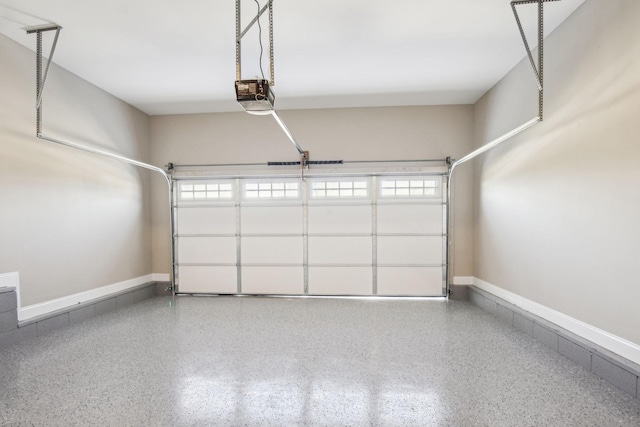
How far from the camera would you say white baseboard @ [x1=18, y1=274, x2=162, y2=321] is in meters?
3.64

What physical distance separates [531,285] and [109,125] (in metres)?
6.50

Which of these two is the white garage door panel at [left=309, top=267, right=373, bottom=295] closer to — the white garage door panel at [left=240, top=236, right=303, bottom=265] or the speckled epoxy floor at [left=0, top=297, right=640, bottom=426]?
the white garage door panel at [left=240, top=236, right=303, bottom=265]

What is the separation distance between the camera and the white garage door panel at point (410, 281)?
5469 millimetres

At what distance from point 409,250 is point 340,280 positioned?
4.40 feet

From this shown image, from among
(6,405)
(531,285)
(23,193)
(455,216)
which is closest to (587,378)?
(531,285)

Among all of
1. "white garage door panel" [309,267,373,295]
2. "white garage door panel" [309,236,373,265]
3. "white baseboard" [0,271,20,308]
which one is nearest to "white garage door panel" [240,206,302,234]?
"white garage door panel" [309,236,373,265]

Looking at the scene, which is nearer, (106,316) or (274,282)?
(106,316)

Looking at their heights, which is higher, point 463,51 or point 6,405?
point 463,51

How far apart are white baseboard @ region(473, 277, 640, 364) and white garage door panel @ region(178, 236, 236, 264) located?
460 centimetres

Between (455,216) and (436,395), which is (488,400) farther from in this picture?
(455,216)

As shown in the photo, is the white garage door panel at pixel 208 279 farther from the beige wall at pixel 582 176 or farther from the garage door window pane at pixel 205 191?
the beige wall at pixel 582 176

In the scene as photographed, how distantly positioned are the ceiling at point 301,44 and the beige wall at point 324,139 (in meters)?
0.47

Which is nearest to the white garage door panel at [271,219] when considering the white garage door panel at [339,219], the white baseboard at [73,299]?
the white garage door panel at [339,219]

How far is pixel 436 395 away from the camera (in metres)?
2.34
